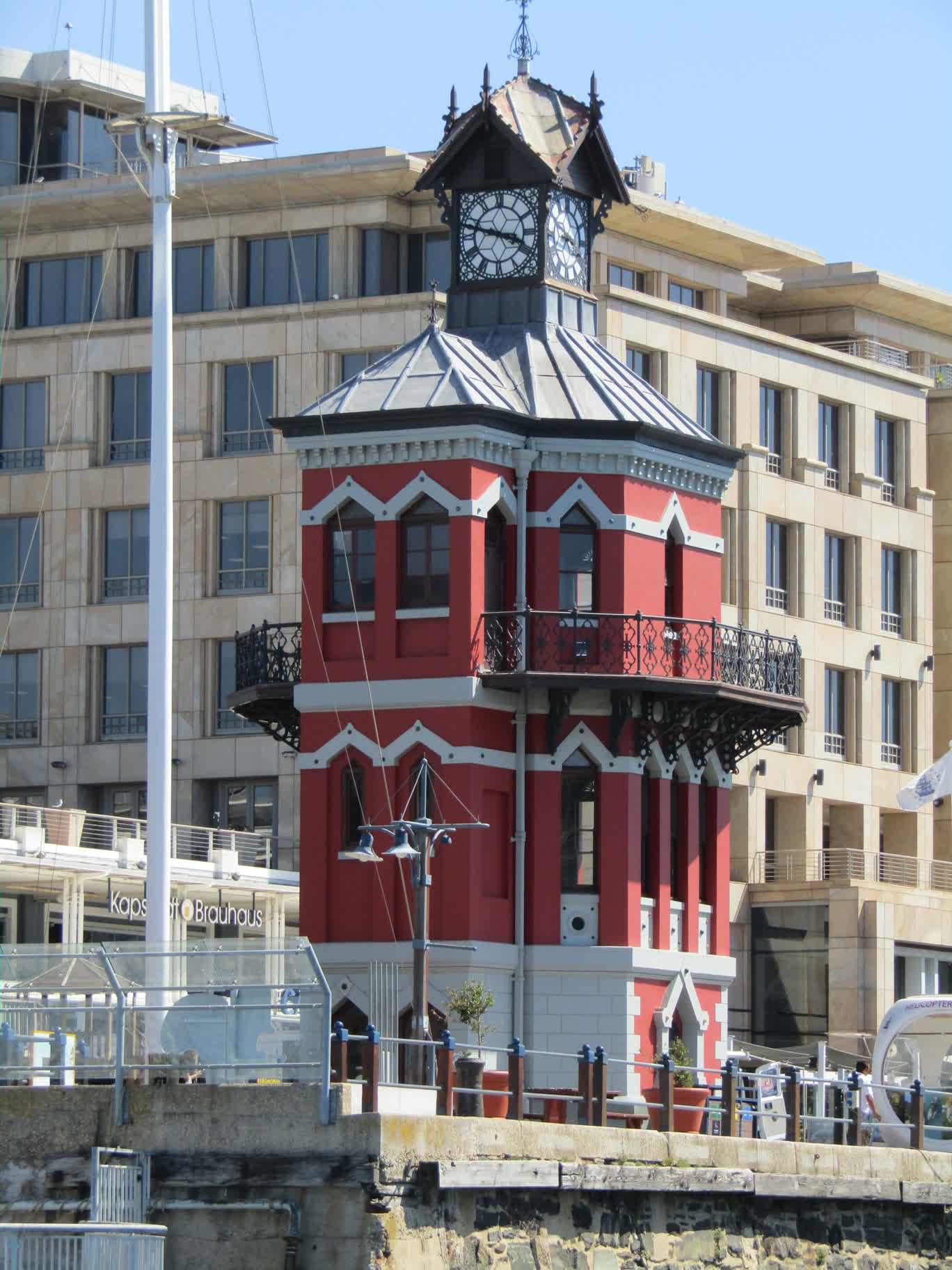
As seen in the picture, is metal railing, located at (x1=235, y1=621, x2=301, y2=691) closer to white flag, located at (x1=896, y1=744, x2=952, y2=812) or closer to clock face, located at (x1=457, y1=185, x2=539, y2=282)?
clock face, located at (x1=457, y1=185, x2=539, y2=282)

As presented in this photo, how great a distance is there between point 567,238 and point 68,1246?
26301 millimetres

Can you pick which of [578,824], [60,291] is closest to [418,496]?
[578,824]

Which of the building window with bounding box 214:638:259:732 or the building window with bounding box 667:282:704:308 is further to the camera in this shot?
the building window with bounding box 667:282:704:308

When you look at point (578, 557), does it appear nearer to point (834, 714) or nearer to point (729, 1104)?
point (729, 1104)

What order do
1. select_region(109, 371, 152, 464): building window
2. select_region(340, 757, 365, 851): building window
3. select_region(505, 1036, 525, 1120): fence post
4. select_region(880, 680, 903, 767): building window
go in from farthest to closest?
select_region(880, 680, 903, 767): building window < select_region(109, 371, 152, 464): building window < select_region(340, 757, 365, 851): building window < select_region(505, 1036, 525, 1120): fence post

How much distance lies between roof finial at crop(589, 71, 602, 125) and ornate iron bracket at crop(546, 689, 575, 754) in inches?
427

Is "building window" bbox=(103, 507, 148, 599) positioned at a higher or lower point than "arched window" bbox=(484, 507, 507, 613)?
higher

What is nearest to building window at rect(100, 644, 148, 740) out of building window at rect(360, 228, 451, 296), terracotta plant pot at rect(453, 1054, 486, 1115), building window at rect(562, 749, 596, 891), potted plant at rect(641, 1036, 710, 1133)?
building window at rect(360, 228, 451, 296)

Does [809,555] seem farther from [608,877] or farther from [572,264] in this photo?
[608,877]

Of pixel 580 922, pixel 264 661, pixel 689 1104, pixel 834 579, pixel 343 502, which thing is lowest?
pixel 689 1104

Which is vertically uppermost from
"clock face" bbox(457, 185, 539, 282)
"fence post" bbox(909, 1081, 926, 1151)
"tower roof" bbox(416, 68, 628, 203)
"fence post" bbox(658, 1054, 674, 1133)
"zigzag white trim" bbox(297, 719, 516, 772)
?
"tower roof" bbox(416, 68, 628, 203)

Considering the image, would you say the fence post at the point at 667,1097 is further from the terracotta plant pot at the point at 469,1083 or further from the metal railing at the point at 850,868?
the metal railing at the point at 850,868

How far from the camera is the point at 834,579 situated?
8738 centimetres

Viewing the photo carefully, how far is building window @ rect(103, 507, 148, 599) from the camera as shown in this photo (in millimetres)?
84500
